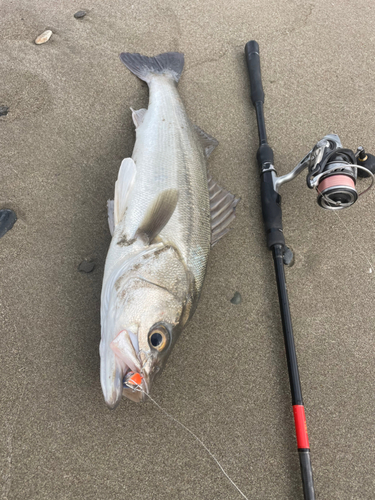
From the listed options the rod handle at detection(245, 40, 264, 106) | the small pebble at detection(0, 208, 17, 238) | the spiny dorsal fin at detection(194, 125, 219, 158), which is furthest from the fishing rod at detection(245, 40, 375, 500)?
the small pebble at detection(0, 208, 17, 238)

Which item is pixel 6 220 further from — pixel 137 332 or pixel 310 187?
pixel 310 187

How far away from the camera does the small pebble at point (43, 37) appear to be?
3205 mm

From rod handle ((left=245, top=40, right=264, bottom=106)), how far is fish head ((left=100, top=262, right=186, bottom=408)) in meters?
2.10

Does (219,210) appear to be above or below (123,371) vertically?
above

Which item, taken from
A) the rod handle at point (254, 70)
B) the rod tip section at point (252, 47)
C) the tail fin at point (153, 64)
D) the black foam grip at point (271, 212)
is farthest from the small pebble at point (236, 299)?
the rod tip section at point (252, 47)

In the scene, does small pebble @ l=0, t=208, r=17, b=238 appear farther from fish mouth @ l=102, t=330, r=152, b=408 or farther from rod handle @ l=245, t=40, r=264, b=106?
rod handle @ l=245, t=40, r=264, b=106

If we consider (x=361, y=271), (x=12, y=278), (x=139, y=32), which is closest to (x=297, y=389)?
(x=361, y=271)

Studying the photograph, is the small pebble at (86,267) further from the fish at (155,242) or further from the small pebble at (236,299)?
the small pebble at (236,299)

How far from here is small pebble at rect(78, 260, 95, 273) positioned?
91.6 inches

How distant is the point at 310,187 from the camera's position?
2.21 metres

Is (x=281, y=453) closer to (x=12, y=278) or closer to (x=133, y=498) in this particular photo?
(x=133, y=498)

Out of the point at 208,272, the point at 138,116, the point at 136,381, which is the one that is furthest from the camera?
the point at 138,116

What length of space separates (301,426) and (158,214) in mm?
1576

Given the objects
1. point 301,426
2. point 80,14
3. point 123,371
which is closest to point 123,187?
point 123,371
